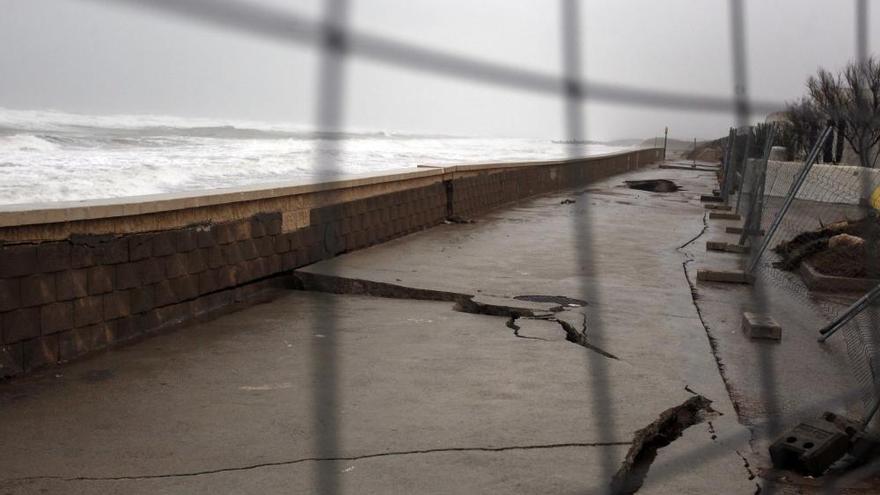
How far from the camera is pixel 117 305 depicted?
17.4 feet

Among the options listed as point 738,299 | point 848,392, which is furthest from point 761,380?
point 738,299

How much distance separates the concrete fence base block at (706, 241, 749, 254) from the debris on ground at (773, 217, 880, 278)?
0.43m

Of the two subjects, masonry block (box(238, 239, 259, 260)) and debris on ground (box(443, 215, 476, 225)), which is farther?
debris on ground (box(443, 215, 476, 225))

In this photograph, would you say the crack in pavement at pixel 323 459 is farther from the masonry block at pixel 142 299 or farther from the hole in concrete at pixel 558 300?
the hole in concrete at pixel 558 300

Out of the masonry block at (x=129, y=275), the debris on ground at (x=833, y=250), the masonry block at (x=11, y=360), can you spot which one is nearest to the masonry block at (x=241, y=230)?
the masonry block at (x=129, y=275)

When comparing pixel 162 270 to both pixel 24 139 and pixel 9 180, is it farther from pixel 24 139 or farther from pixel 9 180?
pixel 24 139

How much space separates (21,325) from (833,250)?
26.2 ft

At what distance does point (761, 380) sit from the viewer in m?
5.06

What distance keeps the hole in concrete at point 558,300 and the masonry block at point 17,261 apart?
3700 millimetres

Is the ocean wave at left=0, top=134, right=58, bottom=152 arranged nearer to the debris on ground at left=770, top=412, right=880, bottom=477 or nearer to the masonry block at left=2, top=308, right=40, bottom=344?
the masonry block at left=2, top=308, right=40, bottom=344

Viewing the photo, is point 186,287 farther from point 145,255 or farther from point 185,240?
point 145,255

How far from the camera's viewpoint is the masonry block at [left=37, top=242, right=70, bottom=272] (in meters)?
4.67

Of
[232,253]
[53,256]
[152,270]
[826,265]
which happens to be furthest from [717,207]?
[53,256]

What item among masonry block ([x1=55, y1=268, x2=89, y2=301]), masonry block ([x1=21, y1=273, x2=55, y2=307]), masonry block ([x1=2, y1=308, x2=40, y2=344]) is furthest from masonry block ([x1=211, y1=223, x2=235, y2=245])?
masonry block ([x1=2, y1=308, x2=40, y2=344])
